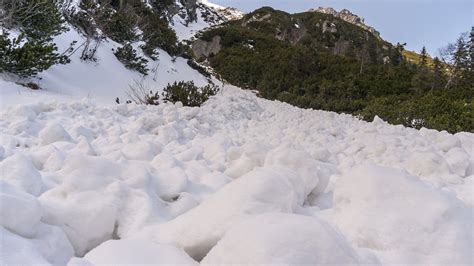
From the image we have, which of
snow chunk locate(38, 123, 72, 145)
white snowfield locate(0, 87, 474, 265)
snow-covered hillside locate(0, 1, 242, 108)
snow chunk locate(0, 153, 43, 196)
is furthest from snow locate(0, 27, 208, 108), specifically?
white snowfield locate(0, 87, 474, 265)

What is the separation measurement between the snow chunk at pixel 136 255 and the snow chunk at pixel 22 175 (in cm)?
67

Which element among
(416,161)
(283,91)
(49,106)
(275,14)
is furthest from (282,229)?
(275,14)

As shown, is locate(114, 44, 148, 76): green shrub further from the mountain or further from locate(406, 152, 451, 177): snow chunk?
locate(406, 152, 451, 177): snow chunk

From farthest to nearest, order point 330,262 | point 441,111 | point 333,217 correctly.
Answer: point 441,111, point 333,217, point 330,262

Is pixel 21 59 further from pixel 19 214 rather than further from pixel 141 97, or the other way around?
pixel 19 214

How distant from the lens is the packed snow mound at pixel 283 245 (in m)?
1.09

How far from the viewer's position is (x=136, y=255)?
49.3 inches

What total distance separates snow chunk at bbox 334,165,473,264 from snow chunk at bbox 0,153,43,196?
1414 millimetres

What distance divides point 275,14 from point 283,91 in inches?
1434

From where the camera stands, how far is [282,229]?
1161mm

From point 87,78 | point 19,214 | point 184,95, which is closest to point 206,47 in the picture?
point 184,95

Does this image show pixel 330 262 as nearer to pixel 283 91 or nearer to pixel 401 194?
pixel 401 194

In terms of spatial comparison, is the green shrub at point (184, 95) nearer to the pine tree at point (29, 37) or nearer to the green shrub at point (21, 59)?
the pine tree at point (29, 37)

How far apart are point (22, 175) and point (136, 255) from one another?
94 cm
